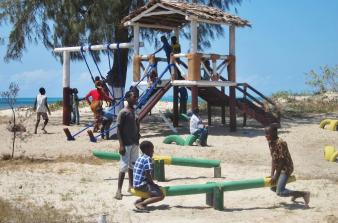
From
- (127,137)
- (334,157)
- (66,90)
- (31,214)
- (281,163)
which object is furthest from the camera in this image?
(66,90)

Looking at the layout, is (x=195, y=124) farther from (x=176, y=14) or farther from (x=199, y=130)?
(x=176, y=14)

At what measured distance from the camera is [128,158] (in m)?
9.54

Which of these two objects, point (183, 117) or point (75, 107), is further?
point (75, 107)

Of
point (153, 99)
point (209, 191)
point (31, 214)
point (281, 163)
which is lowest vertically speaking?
point (31, 214)

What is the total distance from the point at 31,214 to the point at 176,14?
41.9 feet

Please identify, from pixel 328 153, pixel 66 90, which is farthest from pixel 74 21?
pixel 328 153

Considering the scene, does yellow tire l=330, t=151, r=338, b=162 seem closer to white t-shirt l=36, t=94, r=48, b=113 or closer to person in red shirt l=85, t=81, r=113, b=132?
person in red shirt l=85, t=81, r=113, b=132

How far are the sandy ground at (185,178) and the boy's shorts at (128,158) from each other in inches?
19.7

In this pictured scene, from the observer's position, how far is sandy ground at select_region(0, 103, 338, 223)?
338 inches

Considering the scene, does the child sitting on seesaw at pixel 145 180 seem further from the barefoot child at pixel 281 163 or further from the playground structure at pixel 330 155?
the playground structure at pixel 330 155

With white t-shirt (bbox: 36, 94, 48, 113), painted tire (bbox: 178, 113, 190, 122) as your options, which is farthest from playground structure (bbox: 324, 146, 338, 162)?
white t-shirt (bbox: 36, 94, 48, 113)

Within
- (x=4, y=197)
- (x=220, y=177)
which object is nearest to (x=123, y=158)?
(x=4, y=197)

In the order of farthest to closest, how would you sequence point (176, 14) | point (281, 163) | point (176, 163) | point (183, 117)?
point (183, 117), point (176, 14), point (176, 163), point (281, 163)

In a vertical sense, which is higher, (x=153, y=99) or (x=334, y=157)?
(x=153, y=99)
